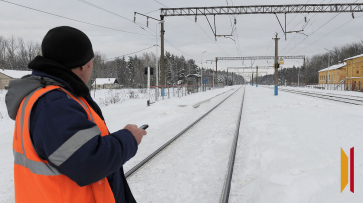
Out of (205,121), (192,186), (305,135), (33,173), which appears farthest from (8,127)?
(305,135)

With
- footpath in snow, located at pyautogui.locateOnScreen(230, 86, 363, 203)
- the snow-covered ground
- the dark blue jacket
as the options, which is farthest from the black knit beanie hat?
footpath in snow, located at pyautogui.locateOnScreen(230, 86, 363, 203)

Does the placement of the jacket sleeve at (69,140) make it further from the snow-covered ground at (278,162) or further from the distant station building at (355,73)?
the distant station building at (355,73)

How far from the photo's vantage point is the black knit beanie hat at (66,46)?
4.20ft

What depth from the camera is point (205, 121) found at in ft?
31.1

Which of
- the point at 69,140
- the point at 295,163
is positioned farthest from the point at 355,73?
the point at 69,140

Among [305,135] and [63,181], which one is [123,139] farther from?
[305,135]

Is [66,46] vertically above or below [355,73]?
below

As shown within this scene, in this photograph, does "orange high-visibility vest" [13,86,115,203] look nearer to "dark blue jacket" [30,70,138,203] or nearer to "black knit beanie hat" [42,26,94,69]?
"dark blue jacket" [30,70,138,203]

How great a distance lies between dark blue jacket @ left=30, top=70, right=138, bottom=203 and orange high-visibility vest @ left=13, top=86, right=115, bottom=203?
0.12ft

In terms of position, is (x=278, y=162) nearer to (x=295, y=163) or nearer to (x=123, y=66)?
(x=295, y=163)

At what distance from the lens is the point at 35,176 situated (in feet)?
3.93

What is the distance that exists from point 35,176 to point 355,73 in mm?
56130

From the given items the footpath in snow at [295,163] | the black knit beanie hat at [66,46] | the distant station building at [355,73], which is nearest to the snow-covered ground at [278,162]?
the footpath in snow at [295,163]

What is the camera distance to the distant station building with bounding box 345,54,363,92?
4232 centimetres
